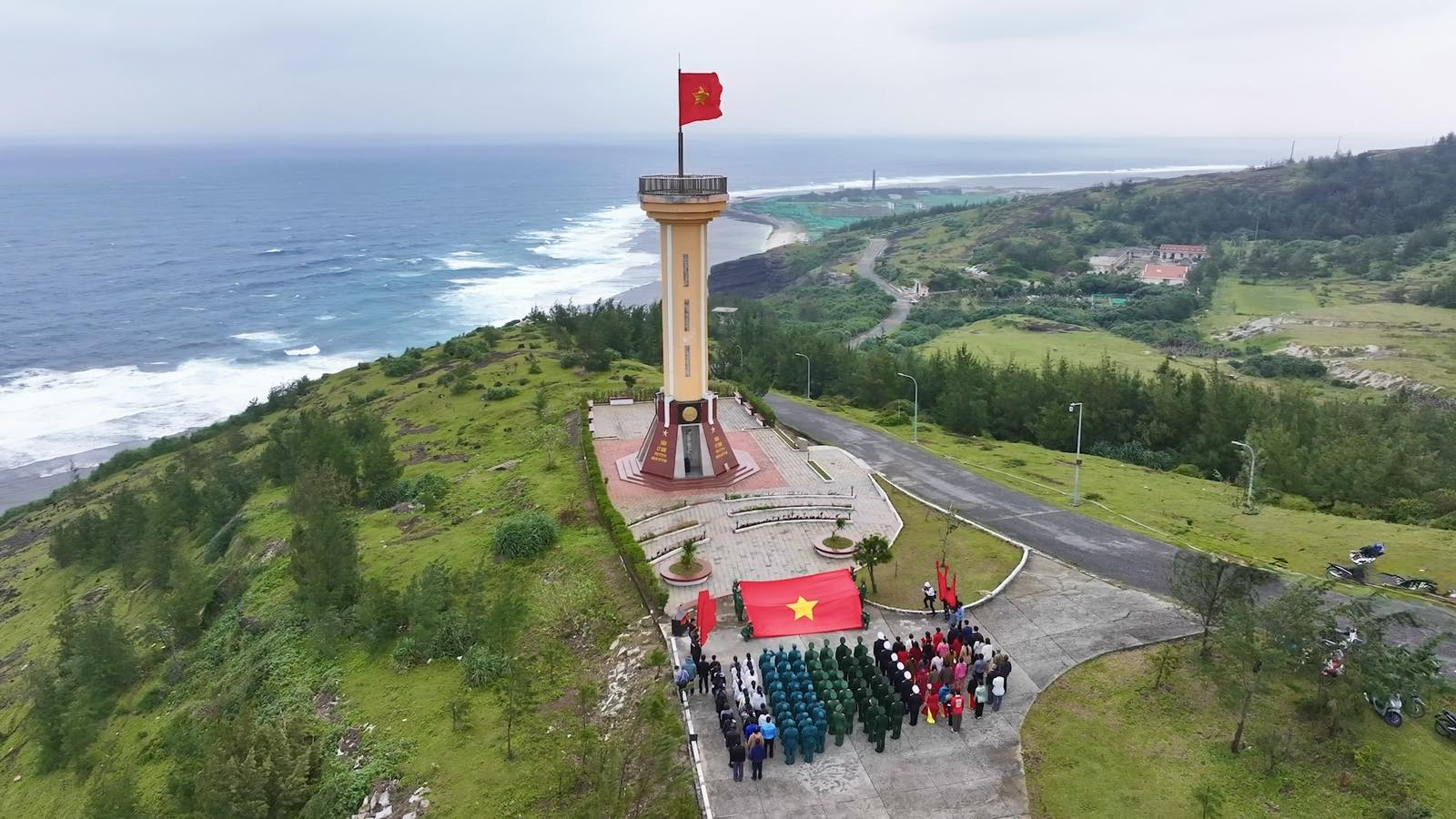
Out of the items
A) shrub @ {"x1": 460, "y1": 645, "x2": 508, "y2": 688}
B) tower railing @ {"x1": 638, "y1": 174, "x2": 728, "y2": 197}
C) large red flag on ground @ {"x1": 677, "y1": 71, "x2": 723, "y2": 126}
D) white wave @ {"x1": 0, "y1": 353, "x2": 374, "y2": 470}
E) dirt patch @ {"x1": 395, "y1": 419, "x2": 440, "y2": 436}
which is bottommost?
white wave @ {"x1": 0, "y1": 353, "x2": 374, "y2": 470}

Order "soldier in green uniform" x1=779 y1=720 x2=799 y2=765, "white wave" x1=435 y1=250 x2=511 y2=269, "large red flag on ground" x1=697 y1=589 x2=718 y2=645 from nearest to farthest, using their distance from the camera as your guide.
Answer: "soldier in green uniform" x1=779 y1=720 x2=799 y2=765
"large red flag on ground" x1=697 y1=589 x2=718 y2=645
"white wave" x1=435 y1=250 x2=511 y2=269

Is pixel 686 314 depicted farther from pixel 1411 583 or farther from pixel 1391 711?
pixel 1411 583

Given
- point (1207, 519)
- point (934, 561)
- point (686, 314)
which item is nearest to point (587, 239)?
point (686, 314)

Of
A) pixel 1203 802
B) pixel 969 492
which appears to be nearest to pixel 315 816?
pixel 1203 802

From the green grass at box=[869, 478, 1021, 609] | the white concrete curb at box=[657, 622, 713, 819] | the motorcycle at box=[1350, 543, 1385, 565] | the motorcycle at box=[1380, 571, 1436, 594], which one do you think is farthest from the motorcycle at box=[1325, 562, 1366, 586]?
the white concrete curb at box=[657, 622, 713, 819]

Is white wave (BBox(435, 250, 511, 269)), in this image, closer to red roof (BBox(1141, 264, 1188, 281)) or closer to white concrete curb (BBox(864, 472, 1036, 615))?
red roof (BBox(1141, 264, 1188, 281))

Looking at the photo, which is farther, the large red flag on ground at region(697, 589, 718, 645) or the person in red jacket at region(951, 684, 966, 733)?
the large red flag on ground at region(697, 589, 718, 645)
